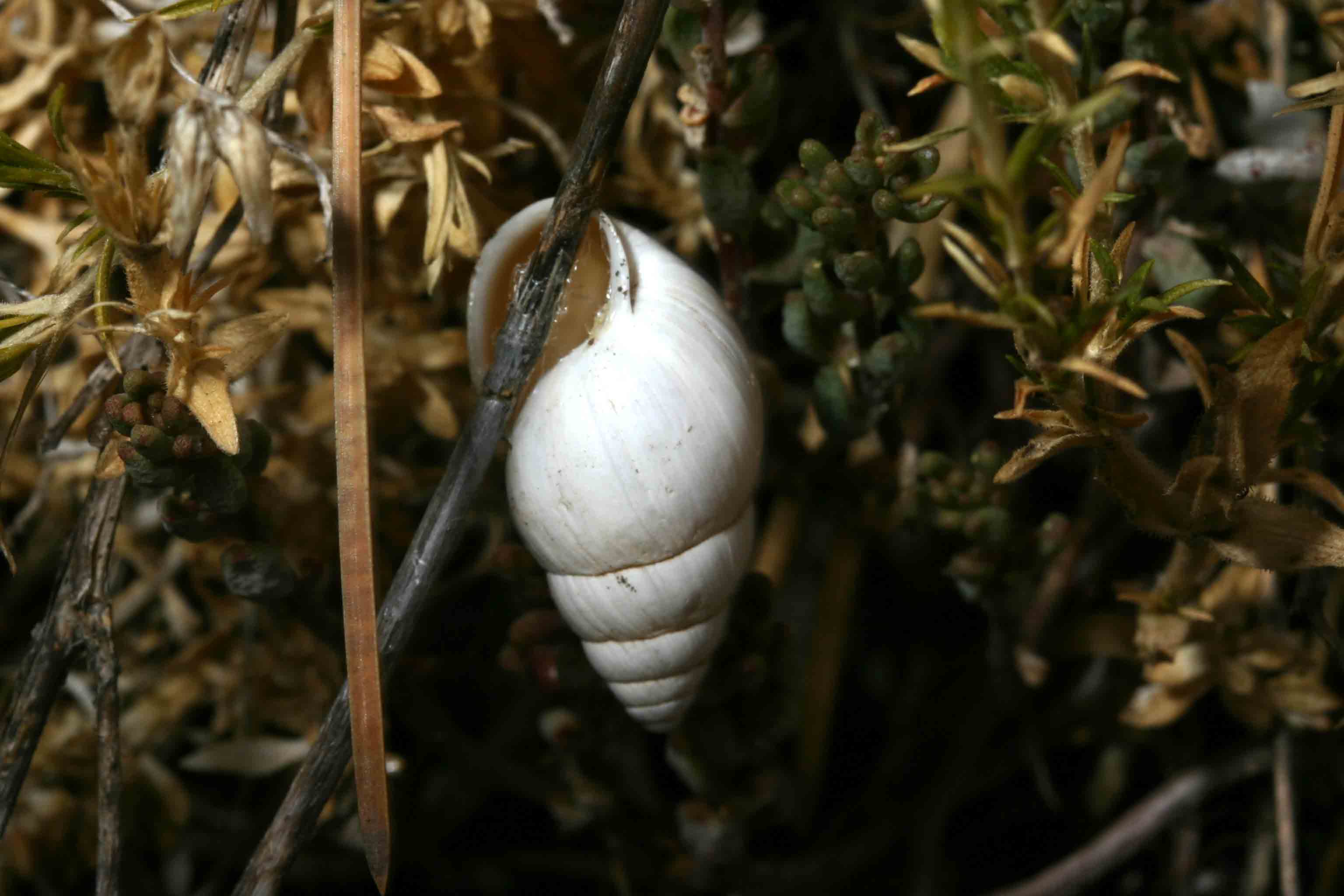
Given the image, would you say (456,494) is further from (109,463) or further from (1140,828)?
(1140,828)

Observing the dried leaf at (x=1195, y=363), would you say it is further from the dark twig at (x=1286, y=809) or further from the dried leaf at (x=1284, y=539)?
the dark twig at (x=1286, y=809)

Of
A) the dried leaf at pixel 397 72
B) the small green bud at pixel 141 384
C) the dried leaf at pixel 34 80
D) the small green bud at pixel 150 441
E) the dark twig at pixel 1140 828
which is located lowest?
the dark twig at pixel 1140 828

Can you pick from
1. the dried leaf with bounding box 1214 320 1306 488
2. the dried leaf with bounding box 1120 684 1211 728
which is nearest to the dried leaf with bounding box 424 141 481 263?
the dried leaf with bounding box 1214 320 1306 488

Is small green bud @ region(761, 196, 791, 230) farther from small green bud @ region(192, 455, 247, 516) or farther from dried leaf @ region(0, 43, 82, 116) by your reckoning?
dried leaf @ region(0, 43, 82, 116)

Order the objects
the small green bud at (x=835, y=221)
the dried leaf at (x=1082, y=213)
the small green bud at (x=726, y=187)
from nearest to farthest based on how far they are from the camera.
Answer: the dried leaf at (x=1082, y=213)
the small green bud at (x=835, y=221)
the small green bud at (x=726, y=187)

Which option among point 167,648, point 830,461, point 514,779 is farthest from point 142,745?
point 830,461

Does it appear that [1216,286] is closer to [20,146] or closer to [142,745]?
[20,146]

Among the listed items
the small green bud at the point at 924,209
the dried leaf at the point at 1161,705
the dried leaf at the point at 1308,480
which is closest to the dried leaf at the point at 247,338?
the small green bud at the point at 924,209
